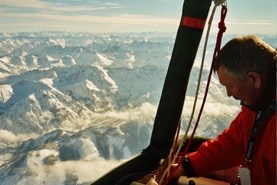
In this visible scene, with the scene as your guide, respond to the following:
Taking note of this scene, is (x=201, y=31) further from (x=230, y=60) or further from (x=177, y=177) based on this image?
(x=177, y=177)

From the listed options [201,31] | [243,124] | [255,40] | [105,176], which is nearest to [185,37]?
[201,31]

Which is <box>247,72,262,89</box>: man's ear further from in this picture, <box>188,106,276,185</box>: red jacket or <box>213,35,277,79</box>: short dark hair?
<box>188,106,276,185</box>: red jacket

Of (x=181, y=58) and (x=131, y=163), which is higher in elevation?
(x=181, y=58)

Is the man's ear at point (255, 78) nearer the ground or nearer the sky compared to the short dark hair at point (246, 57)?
nearer the ground

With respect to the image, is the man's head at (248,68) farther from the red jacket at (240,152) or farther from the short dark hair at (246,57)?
the red jacket at (240,152)

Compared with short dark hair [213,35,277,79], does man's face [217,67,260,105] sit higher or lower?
lower

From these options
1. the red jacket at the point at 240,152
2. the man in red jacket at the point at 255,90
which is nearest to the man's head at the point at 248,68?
the man in red jacket at the point at 255,90

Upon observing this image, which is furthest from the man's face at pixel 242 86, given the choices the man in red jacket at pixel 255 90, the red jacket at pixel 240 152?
the red jacket at pixel 240 152

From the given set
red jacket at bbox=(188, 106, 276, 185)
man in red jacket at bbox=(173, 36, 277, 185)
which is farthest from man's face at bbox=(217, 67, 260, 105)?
red jacket at bbox=(188, 106, 276, 185)
